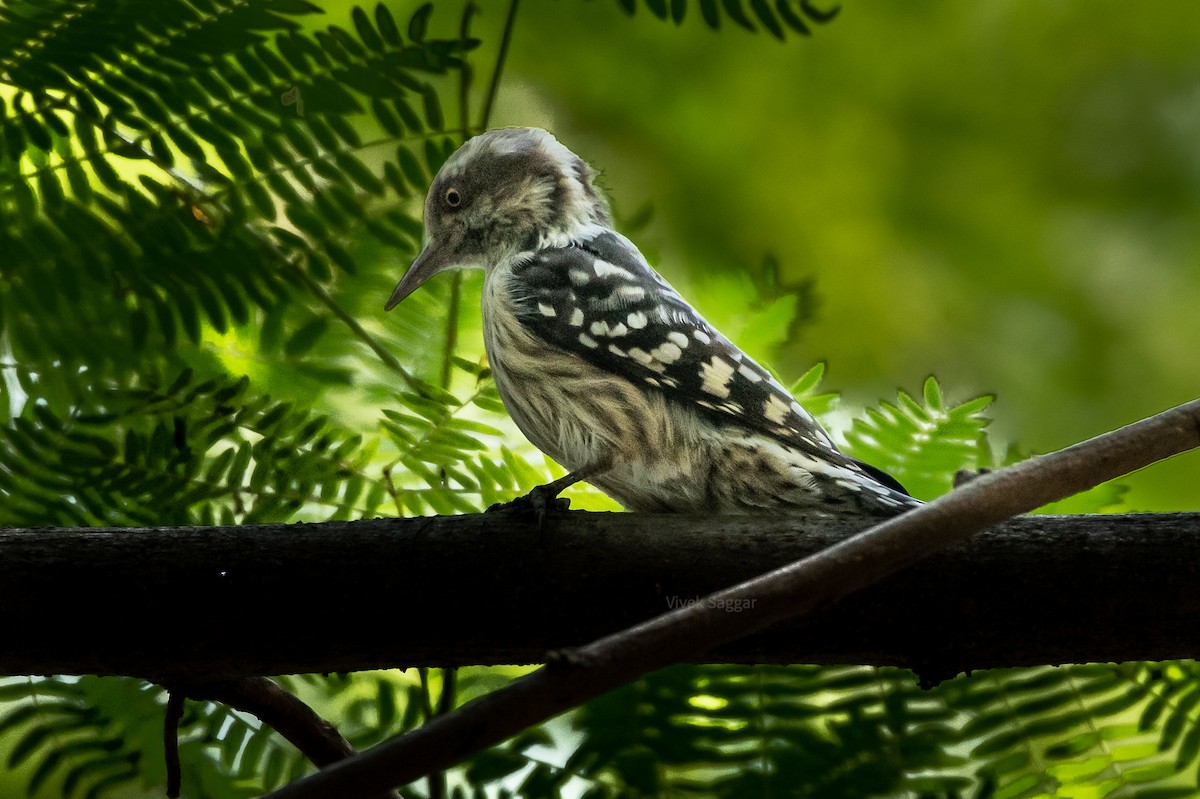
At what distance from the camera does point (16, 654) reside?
1.63 metres

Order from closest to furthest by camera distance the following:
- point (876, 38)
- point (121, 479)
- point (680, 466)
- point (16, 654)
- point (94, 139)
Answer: point (16, 654) → point (121, 479) → point (94, 139) → point (680, 466) → point (876, 38)

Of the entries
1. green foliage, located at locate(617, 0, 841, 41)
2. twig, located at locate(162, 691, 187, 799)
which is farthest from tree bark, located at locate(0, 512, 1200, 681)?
green foliage, located at locate(617, 0, 841, 41)

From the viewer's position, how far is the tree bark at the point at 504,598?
1616 mm

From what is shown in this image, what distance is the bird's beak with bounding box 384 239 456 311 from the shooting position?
2.23m

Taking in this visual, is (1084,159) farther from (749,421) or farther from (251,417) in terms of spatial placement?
(251,417)

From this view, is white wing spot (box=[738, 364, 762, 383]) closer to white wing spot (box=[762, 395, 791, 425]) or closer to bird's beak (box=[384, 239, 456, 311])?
white wing spot (box=[762, 395, 791, 425])

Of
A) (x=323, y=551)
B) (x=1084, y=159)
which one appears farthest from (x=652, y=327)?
(x=1084, y=159)

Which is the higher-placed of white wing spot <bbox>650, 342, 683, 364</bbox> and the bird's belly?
white wing spot <bbox>650, 342, 683, 364</bbox>

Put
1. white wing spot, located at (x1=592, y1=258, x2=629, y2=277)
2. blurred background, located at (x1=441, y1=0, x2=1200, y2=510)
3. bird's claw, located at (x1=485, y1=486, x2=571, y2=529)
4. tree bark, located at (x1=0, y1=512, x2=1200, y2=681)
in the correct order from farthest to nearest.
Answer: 1. blurred background, located at (x1=441, y1=0, x2=1200, y2=510)
2. white wing spot, located at (x1=592, y1=258, x2=629, y2=277)
3. bird's claw, located at (x1=485, y1=486, x2=571, y2=529)
4. tree bark, located at (x1=0, y1=512, x2=1200, y2=681)

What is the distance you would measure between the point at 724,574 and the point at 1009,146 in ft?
7.68

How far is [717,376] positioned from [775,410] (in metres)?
0.13

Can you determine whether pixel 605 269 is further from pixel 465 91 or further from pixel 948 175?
pixel 948 175

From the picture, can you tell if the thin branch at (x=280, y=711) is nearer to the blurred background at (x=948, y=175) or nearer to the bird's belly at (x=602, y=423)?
the bird's belly at (x=602, y=423)

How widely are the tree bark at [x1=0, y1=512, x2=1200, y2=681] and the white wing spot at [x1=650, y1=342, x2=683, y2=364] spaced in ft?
1.90
